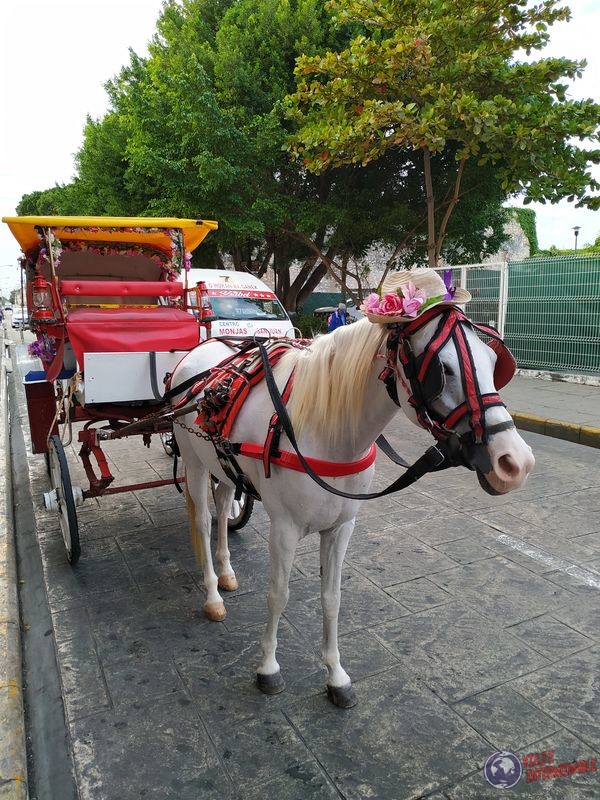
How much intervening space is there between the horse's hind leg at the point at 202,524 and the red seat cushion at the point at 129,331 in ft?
3.05

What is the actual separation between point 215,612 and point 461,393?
2083 millimetres

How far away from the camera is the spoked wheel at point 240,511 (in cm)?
402

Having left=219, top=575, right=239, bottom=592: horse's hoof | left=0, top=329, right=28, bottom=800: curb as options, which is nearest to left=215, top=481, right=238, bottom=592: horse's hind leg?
left=219, top=575, right=239, bottom=592: horse's hoof

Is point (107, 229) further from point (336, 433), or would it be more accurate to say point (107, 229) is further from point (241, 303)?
point (241, 303)

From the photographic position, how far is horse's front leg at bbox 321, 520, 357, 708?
236cm

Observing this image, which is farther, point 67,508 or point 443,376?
point 67,508

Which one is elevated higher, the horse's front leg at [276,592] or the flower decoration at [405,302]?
the flower decoration at [405,302]

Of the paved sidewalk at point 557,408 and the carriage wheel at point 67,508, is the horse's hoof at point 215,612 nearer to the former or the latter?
the carriage wheel at point 67,508

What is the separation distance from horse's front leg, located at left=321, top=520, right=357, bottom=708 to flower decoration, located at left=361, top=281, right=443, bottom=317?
1.05 m

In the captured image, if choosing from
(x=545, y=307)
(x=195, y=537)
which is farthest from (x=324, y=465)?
(x=545, y=307)

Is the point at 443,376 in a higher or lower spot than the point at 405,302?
lower

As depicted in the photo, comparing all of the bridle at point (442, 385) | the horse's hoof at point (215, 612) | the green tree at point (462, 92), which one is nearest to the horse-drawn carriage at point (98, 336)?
the horse's hoof at point (215, 612)

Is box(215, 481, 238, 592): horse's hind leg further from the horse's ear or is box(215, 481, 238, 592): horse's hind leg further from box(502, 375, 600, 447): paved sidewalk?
box(502, 375, 600, 447): paved sidewalk

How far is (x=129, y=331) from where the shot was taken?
363 centimetres
